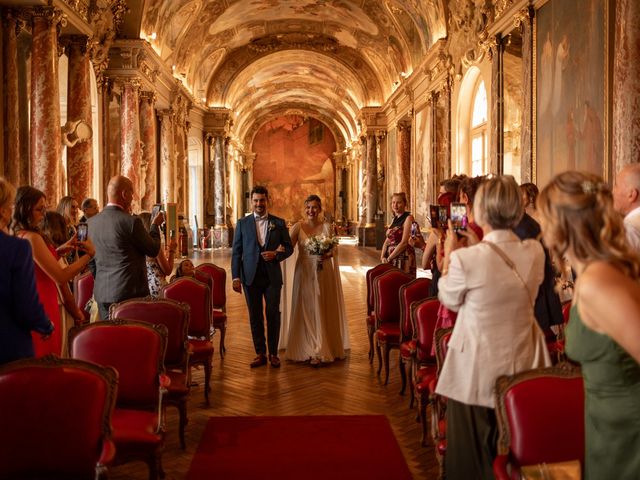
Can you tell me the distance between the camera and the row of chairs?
2.59 m

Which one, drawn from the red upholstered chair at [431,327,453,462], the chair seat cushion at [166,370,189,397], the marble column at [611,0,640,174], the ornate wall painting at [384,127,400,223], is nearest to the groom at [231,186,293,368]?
the chair seat cushion at [166,370,189,397]

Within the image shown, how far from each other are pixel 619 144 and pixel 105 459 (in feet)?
19.0

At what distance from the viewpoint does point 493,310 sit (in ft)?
8.89

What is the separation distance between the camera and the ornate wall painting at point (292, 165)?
43219 millimetres

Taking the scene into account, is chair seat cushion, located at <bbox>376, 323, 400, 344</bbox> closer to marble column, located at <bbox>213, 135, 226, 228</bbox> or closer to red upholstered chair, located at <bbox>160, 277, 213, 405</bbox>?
red upholstered chair, located at <bbox>160, 277, 213, 405</bbox>

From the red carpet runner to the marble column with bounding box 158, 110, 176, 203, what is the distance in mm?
14618

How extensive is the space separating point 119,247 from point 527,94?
302 inches

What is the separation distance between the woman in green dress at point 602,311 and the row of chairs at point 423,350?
57 centimetres

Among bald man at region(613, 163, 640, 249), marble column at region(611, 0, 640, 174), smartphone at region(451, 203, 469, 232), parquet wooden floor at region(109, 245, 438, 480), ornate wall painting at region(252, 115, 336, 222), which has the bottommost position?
parquet wooden floor at region(109, 245, 438, 480)

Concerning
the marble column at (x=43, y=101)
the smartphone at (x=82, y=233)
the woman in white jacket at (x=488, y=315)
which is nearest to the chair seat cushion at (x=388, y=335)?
the smartphone at (x=82, y=233)

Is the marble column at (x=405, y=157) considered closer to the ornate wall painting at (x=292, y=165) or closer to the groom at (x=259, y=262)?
the groom at (x=259, y=262)

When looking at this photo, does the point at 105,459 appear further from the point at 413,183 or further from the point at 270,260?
the point at 413,183

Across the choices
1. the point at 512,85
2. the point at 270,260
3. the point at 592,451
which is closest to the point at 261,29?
the point at 512,85

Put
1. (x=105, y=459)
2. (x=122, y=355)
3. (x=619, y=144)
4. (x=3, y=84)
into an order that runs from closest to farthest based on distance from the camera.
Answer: (x=105, y=459)
(x=122, y=355)
(x=619, y=144)
(x=3, y=84)
